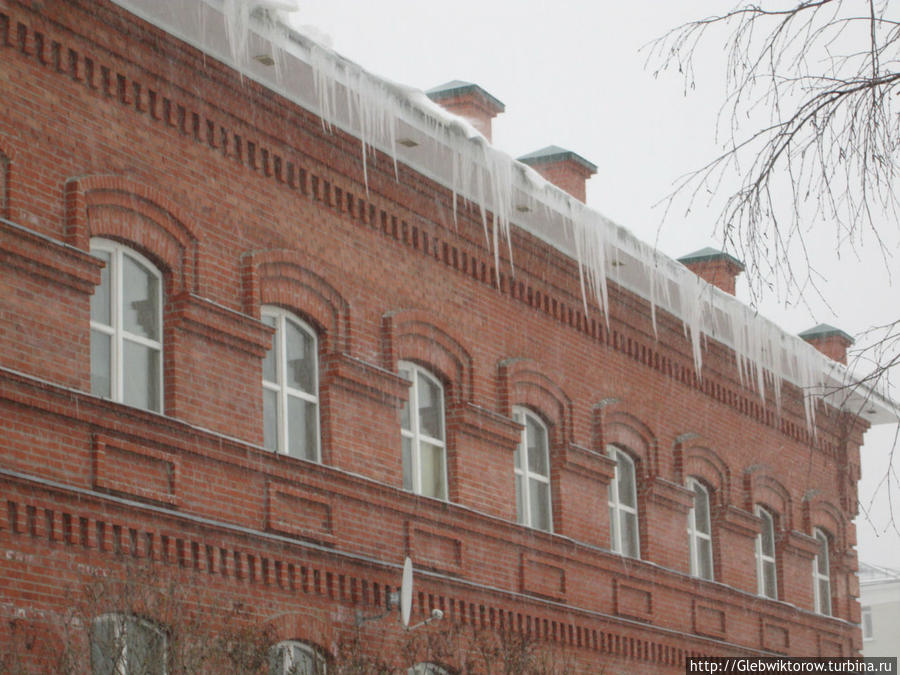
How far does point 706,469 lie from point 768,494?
2.11m

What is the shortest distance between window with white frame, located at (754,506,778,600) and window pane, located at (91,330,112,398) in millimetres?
12825

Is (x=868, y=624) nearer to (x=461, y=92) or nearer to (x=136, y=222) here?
(x=461, y=92)

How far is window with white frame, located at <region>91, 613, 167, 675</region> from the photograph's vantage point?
10.3 meters

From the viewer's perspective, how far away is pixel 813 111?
7.34 meters

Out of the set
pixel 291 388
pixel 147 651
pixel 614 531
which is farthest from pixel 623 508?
pixel 147 651

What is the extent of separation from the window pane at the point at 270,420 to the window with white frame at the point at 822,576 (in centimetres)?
1302

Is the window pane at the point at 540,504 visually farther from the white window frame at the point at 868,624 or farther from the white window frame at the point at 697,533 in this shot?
the white window frame at the point at 868,624

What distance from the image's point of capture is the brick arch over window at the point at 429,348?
15602 millimetres

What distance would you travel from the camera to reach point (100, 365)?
1242cm

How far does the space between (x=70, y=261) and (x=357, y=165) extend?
4.05 metres

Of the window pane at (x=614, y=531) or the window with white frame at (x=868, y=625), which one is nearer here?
the window pane at (x=614, y=531)

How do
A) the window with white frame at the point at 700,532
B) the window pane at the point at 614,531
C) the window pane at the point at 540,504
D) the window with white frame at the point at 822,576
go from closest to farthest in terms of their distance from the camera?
the window pane at the point at 540,504
the window pane at the point at 614,531
the window with white frame at the point at 700,532
the window with white frame at the point at 822,576

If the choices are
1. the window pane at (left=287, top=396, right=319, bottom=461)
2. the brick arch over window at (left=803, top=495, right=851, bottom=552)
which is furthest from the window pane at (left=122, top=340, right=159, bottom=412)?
the brick arch over window at (left=803, top=495, right=851, bottom=552)

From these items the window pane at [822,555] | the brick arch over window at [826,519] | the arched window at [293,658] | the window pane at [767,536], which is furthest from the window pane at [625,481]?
the arched window at [293,658]
